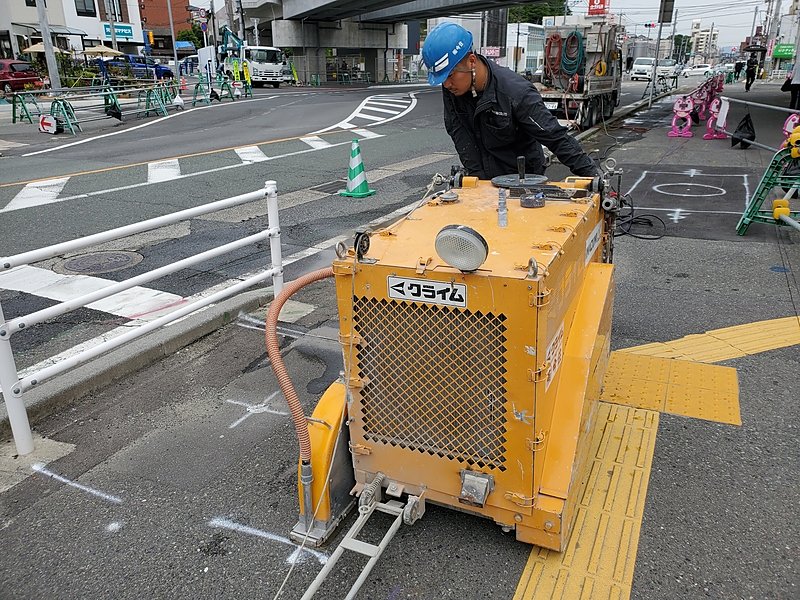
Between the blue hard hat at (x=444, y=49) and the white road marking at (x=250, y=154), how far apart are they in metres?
10.2

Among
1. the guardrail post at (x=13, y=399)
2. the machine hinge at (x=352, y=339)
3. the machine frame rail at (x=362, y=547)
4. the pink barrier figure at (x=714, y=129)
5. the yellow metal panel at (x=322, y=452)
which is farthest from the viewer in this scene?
the pink barrier figure at (x=714, y=129)

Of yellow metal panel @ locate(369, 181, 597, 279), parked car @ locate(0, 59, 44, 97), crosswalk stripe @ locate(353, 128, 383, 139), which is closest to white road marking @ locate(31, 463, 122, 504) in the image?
yellow metal panel @ locate(369, 181, 597, 279)

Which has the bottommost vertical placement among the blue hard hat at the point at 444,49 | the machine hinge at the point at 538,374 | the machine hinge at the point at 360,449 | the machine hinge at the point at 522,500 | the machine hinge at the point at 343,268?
the machine hinge at the point at 522,500

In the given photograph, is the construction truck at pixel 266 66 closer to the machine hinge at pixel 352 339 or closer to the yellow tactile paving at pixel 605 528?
the yellow tactile paving at pixel 605 528

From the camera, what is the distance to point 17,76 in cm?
3475

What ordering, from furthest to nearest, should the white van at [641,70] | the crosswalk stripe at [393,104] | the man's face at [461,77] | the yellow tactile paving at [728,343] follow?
the white van at [641,70]
the crosswalk stripe at [393,104]
the yellow tactile paving at [728,343]
the man's face at [461,77]

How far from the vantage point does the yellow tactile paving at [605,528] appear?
259 centimetres

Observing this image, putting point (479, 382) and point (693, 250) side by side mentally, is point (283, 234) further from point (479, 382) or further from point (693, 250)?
point (479, 382)

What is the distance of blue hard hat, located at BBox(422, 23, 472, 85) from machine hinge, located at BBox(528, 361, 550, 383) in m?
1.99

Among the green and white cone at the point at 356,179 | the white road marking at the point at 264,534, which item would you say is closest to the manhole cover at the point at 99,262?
the green and white cone at the point at 356,179

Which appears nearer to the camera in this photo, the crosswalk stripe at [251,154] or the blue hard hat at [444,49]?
the blue hard hat at [444,49]

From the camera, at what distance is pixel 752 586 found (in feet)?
8.45

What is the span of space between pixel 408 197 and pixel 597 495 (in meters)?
7.74

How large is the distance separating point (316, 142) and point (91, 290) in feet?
35.6
